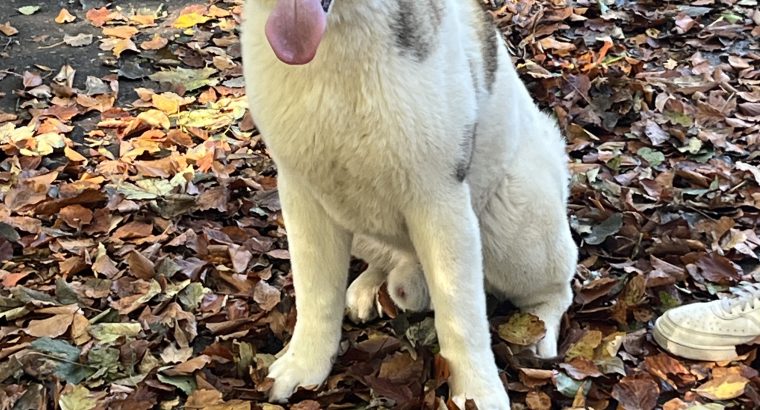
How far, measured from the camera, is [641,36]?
6.27 meters

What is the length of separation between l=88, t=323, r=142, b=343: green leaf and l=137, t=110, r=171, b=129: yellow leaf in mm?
1851

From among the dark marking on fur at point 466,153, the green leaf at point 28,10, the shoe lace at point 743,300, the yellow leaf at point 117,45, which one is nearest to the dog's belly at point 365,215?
the dark marking on fur at point 466,153

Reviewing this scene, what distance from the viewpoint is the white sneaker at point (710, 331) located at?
3.37 metres

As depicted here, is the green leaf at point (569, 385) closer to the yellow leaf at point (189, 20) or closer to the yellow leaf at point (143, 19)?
the yellow leaf at point (189, 20)

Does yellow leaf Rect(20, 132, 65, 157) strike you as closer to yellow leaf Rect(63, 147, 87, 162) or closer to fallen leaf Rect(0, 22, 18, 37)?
yellow leaf Rect(63, 147, 87, 162)

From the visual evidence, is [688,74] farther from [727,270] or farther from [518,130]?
[518,130]

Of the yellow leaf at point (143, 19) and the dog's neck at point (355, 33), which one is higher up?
the dog's neck at point (355, 33)

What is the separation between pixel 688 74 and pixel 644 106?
2.07 ft

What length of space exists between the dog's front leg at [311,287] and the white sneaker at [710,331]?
3.92 feet

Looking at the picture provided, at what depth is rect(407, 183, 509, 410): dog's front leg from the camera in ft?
9.27

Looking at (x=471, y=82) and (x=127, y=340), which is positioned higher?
(x=471, y=82)

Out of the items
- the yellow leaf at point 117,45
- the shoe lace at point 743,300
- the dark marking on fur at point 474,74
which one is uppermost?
the dark marking on fur at point 474,74

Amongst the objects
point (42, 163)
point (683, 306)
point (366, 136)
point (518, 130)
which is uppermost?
point (366, 136)

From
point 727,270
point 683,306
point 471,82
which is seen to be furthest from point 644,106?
point 471,82
